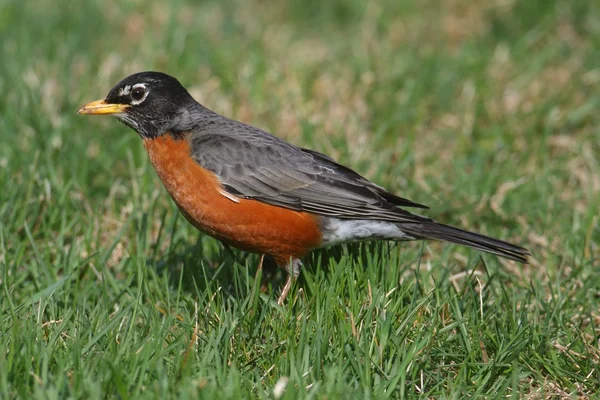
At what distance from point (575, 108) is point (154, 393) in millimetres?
5119

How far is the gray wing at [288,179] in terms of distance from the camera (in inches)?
193

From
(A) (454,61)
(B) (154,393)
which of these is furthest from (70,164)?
(A) (454,61)

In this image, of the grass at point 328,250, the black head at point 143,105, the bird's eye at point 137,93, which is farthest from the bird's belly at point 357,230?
the bird's eye at point 137,93

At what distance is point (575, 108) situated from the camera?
7301 millimetres

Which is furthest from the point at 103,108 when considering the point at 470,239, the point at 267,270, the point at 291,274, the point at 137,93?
the point at 470,239

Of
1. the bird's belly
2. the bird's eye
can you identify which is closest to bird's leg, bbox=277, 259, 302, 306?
the bird's belly

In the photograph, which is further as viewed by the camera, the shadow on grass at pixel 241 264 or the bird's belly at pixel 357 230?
the bird's belly at pixel 357 230

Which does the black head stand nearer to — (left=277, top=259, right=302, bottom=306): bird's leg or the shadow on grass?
the shadow on grass

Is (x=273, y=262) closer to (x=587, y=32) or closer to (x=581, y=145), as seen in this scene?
(x=581, y=145)

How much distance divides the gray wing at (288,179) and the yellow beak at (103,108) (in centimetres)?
52

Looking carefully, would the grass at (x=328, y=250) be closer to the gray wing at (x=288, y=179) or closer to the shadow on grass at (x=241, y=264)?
the shadow on grass at (x=241, y=264)

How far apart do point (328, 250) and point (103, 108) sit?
1596 mm

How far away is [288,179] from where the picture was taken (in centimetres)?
501

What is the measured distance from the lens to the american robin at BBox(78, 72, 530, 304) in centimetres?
480
